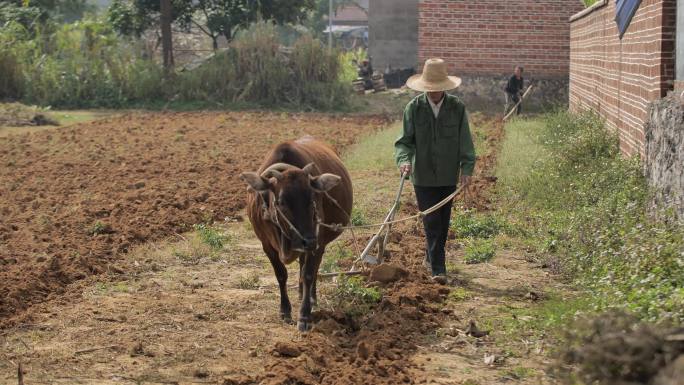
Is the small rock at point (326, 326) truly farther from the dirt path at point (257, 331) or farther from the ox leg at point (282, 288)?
the ox leg at point (282, 288)

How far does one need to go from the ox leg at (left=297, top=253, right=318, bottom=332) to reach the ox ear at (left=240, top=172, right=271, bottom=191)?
2.12 ft

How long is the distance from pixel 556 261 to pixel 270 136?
14133mm

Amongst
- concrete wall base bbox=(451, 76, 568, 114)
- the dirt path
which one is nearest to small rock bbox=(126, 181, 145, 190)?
the dirt path

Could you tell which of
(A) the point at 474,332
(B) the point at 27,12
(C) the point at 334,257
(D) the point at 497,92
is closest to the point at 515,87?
(D) the point at 497,92

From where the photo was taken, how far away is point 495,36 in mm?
30594

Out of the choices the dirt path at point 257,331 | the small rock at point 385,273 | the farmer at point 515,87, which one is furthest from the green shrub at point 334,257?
the farmer at point 515,87

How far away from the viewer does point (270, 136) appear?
23.2 meters

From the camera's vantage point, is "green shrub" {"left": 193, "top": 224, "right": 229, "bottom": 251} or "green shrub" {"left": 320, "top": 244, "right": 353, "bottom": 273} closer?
"green shrub" {"left": 320, "top": 244, "right": 353, "bottom": 273}

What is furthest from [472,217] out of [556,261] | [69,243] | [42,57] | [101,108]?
[42,57]

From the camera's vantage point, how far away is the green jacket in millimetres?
9359

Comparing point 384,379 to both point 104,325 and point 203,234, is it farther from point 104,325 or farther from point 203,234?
point 203,234

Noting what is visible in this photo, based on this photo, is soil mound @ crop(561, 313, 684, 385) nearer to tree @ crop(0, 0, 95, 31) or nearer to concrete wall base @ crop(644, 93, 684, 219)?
concrete wall base @ crop(644, 93, 684, 219)

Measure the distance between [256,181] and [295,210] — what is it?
0.41m

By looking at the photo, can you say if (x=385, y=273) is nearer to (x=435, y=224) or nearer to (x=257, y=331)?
(x=435, y=224)
